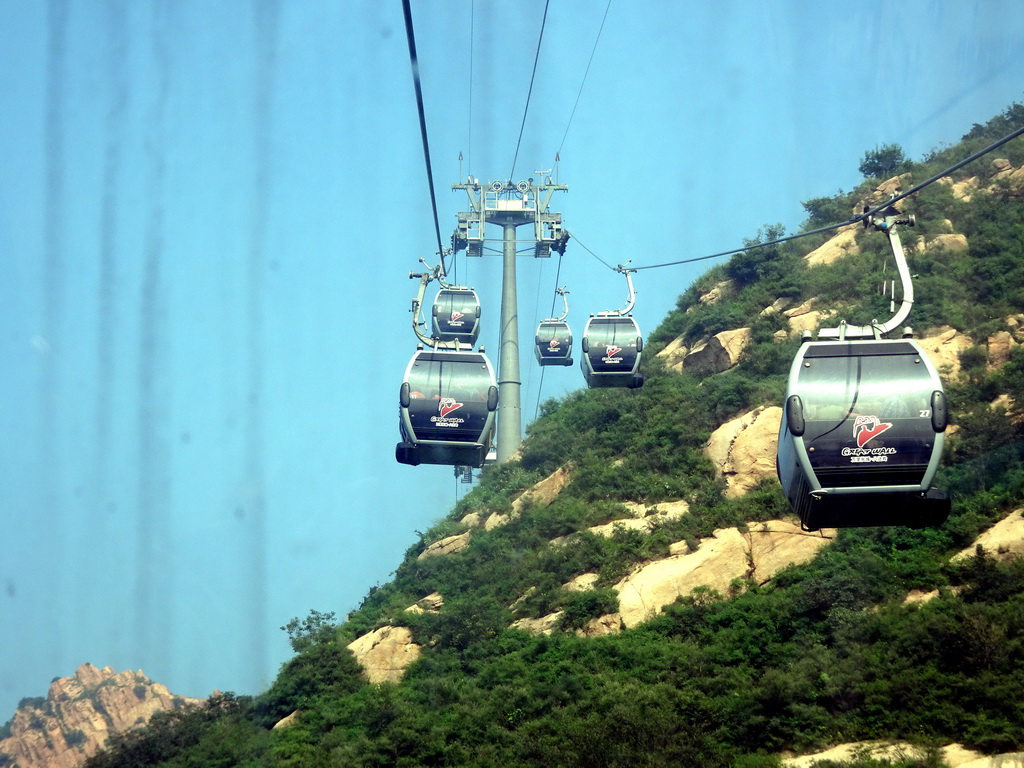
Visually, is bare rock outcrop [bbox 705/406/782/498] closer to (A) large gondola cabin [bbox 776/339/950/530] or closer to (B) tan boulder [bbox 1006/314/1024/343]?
(B) tan boulder [bbox 1006/314/1024/343]

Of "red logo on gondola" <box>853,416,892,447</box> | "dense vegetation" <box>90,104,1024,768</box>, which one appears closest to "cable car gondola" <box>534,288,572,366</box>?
"dense vegetation" <box>90,104,1024,768</box>

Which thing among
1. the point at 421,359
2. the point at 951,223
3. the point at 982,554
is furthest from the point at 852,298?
the point at 421,359

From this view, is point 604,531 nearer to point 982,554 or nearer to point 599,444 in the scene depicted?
point 599,444

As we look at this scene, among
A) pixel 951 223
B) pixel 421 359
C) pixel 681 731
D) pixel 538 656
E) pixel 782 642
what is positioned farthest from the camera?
pixel 951 223

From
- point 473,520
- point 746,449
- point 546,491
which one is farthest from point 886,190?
point 473,520

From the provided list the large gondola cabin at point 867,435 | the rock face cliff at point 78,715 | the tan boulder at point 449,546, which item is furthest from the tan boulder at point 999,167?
the rock face cliff at point 78,715

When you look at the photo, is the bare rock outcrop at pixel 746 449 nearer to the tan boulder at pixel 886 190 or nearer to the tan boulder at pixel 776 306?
the tan boulder at pixel 776 306
